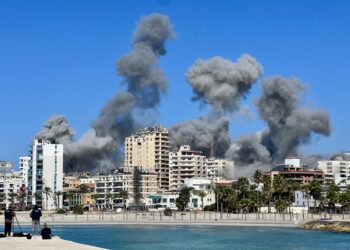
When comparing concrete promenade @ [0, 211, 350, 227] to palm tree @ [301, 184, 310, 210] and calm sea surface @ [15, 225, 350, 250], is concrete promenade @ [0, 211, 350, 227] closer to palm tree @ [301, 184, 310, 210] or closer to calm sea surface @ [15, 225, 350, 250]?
palm tree @ [301, 184, 310, 210]

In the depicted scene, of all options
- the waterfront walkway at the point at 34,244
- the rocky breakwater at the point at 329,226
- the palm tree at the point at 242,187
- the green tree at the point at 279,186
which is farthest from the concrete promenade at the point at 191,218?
the waterfront walkway at the point at 34,244

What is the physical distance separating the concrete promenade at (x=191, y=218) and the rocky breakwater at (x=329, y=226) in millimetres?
11705

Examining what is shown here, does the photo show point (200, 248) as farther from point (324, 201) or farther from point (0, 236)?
point (324, 201)

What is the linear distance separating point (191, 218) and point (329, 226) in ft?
173

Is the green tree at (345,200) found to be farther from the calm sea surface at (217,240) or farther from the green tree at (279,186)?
the calm sea surface at (217,240)

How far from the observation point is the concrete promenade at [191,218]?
14500cm

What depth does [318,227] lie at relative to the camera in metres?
120

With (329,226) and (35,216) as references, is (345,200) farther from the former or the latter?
(35,216)

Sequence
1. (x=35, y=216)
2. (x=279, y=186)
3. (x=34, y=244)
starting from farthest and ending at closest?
(x=279, y=186) → (x=35, y=216) → (x=34, y=244)

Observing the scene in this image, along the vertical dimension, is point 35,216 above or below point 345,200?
below

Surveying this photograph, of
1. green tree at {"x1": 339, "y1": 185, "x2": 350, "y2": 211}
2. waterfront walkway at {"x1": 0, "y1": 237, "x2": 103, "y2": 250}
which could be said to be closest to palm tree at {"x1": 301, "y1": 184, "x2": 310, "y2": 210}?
green tree at {"x1": 339, "y1": 185, "x2": 350, "y2": 211}

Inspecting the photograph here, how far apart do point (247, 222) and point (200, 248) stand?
76.8 meters

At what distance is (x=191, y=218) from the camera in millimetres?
166125

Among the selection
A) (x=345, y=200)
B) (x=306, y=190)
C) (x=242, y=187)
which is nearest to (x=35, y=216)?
(x=345, y=200)
